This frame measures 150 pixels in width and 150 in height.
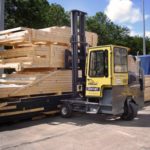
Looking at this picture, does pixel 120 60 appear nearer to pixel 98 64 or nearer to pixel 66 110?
pixel 98 64

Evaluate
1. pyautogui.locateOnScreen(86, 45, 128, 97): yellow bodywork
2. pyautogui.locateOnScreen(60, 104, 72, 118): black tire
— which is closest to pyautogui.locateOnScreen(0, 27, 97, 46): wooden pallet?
pyautogui.locateOnScreen(86, 45, 128, 97): yellow bodywork

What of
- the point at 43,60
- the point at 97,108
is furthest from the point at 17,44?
the point at 97,108

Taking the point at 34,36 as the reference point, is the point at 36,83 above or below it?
below

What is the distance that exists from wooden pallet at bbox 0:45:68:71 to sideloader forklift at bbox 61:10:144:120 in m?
0.42

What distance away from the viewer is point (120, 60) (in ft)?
33.5

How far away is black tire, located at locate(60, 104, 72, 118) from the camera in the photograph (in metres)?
10.8

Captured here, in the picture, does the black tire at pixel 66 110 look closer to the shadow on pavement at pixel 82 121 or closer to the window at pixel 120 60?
the shadow on pavement at pixel 82 121

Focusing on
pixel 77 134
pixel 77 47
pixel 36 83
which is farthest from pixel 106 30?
pixel 77 134

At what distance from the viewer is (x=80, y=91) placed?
11.4 metres

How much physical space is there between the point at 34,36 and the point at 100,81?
258cm

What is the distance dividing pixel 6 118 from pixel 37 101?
4.17 ft

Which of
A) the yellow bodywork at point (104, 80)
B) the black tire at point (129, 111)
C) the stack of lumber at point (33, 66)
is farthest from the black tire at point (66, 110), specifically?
the black tire at point (129, 111)

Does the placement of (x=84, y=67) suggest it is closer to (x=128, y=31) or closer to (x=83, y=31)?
(x=83, y=31)

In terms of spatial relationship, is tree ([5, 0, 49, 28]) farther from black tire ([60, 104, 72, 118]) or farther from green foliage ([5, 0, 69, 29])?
black tire ([60, 104, 72, 118])
